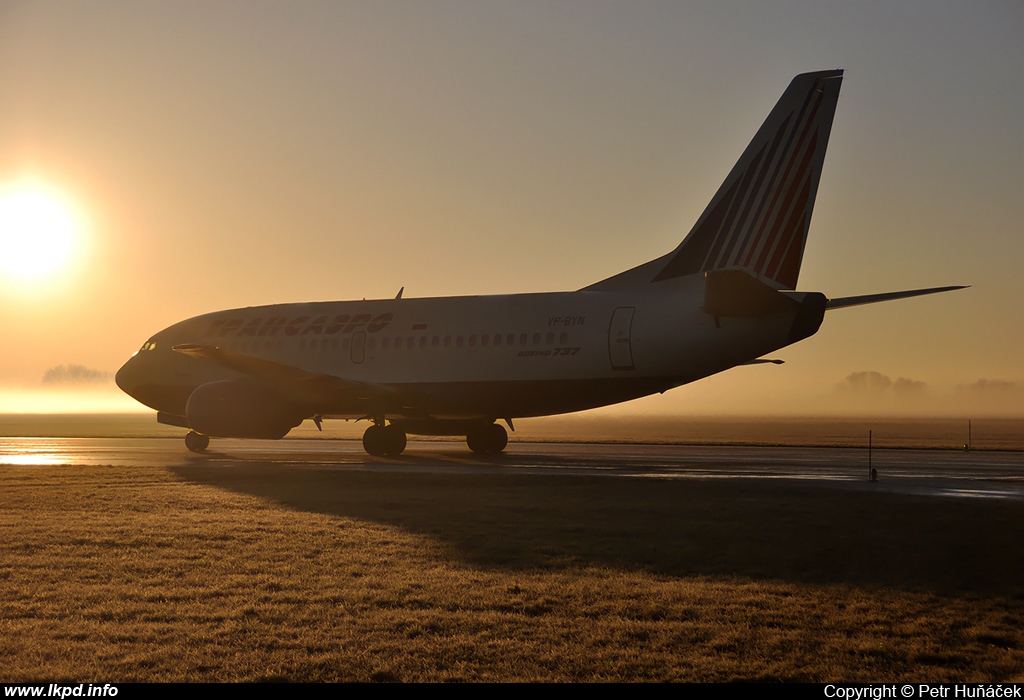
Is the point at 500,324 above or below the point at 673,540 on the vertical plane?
above

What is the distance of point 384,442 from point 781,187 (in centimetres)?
1409

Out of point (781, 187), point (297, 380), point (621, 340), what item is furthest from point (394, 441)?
point (781, 187)

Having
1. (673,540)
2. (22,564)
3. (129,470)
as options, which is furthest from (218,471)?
(673,540)

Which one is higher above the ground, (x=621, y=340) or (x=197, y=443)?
(x=621, y=340)

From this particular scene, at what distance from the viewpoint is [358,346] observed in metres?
29.0

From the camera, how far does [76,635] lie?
680 cm

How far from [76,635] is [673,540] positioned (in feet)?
22.5

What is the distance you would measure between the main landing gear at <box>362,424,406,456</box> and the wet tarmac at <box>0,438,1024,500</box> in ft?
1.00

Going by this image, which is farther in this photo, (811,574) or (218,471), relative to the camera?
(218,471)

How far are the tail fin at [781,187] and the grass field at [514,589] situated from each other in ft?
30.7

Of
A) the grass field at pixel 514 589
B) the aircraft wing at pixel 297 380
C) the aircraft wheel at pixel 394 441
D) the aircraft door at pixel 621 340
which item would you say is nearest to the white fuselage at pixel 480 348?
the aircraft door at pixel 621 340

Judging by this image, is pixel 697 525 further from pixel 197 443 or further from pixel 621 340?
pixel 197 443

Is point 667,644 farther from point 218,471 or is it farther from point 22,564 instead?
point 218,471

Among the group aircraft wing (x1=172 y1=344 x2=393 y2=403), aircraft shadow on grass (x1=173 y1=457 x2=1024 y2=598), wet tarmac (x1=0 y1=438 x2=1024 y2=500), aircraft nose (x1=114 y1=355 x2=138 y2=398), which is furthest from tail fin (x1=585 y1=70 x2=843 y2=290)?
aircraft nose (x1=114 y1=355 x2=138 y2=398)
